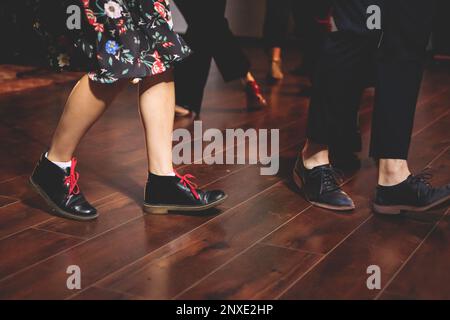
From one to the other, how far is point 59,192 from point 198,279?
0.50 metres

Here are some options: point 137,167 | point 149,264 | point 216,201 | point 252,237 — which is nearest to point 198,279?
point 149,264

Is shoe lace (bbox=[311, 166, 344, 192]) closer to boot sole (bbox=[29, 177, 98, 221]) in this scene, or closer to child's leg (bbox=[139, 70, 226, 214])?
child's leg (bbox=[139, 70, 226, 214])

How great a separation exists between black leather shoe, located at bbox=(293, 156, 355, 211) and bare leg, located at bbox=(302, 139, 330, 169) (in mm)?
16

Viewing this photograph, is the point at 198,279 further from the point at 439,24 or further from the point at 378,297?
the point at 439,24

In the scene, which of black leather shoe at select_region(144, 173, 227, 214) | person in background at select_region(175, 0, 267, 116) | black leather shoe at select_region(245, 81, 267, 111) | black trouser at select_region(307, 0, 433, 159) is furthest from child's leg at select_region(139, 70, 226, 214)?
black leather shoe at select_region(245, 81, 267, 111)

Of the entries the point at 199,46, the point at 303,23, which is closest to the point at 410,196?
the point at 199,46

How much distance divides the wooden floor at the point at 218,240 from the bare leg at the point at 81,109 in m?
0.19

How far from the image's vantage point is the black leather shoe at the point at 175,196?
1740 mm

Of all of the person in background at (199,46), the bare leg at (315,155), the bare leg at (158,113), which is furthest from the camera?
A: the person in background at (199,46)

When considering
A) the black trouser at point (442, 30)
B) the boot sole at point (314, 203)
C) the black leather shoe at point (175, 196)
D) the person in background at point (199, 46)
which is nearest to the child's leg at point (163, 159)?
the black leather shoe at point (175, 196)

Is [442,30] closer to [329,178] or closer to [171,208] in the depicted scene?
[329,178]

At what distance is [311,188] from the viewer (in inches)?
74.0

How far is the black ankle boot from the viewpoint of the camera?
5.61 feet

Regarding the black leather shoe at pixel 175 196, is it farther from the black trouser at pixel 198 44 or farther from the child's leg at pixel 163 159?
the black trouser at pixel 198 44
